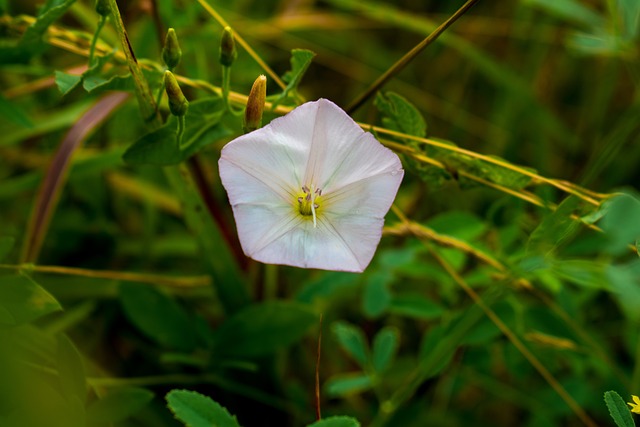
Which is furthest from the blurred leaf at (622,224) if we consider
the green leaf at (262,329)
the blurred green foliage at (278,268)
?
the green leaf at (262,329)

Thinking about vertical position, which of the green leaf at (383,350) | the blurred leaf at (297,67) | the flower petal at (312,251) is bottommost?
the green leaf at (383,350)

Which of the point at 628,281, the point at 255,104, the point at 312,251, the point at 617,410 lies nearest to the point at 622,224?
the point at 628,281

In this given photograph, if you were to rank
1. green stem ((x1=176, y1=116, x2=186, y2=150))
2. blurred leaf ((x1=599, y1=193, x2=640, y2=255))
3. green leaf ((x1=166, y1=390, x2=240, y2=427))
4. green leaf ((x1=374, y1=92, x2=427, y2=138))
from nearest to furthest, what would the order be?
blurred leaf ((x1=599, y1=193, x2=640, y2=255)) → green leaf ((x1=166, y1=390, x2=240, y2=427)) → green stem ((x1=176, y1=116, x2=186, y2=150)) → green leaf ((x1=374, y1=92, x2=427, y2=138))

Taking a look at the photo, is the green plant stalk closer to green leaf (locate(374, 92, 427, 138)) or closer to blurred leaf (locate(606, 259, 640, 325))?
green leaf (locate(374, 92, 427, 138))

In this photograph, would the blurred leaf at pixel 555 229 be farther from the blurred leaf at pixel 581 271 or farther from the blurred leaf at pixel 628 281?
the blurred leaf at pixel 628 281

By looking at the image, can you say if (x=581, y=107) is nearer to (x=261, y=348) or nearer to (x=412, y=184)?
(x=412, y=184)

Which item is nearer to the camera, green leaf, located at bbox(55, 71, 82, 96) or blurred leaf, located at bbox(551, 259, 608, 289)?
green leaf, located at bbox(55, 71, 82, 96)

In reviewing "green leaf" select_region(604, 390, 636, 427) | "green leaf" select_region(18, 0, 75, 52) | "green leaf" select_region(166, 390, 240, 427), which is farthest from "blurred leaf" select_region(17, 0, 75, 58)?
"green leaf" select_region(604, 390, 636, 427)
